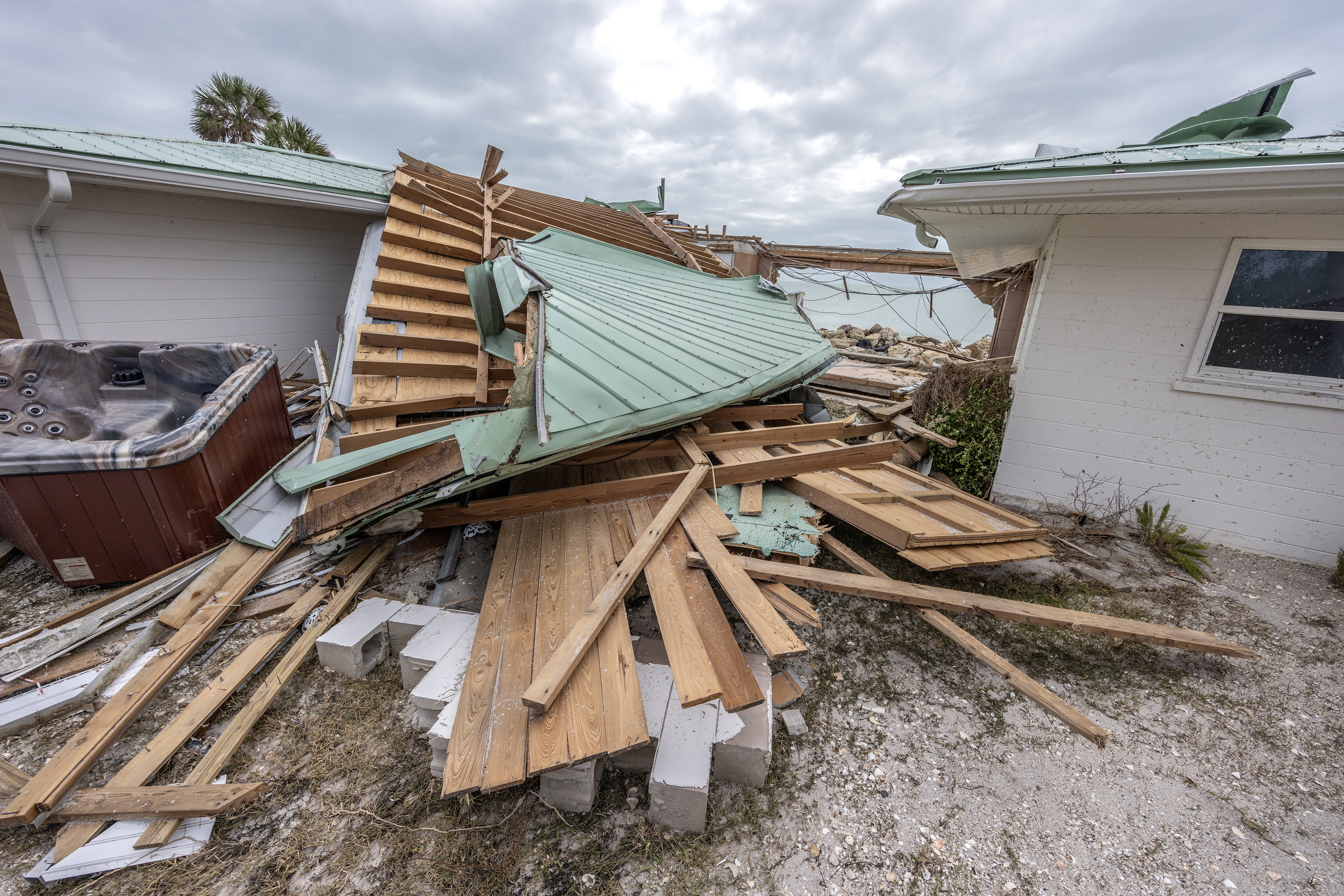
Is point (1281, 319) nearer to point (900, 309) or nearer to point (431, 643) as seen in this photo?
point (431, 643)

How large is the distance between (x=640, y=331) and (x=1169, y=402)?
486 cm

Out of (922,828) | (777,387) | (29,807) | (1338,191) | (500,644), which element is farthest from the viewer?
(777,387)

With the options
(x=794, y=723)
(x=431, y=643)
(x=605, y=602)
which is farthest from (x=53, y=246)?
(x=794, y=723)

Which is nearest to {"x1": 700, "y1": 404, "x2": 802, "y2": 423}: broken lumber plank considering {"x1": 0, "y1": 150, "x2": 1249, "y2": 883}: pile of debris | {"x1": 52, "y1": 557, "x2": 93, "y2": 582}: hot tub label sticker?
{"x1": 0, "y1": 150, "x2": 1249, "y2": 883}: pile of debris

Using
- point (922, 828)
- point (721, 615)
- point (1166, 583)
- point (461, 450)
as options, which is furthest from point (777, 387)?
point (1166, 583)

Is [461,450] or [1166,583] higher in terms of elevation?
[461,450]

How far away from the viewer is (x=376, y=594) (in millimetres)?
3121

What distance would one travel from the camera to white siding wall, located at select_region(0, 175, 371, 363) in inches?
194

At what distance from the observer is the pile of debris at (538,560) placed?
2.00 m

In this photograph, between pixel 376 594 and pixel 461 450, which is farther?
pixel 376 594

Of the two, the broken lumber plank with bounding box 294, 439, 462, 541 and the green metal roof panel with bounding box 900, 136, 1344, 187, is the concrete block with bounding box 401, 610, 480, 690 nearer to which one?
the broken lumber plank with bounding box 294, 439, 462, 541

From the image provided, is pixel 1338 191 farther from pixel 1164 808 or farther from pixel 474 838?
pixel 474 838

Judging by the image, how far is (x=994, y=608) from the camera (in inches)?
110

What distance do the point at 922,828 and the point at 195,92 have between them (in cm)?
2119
